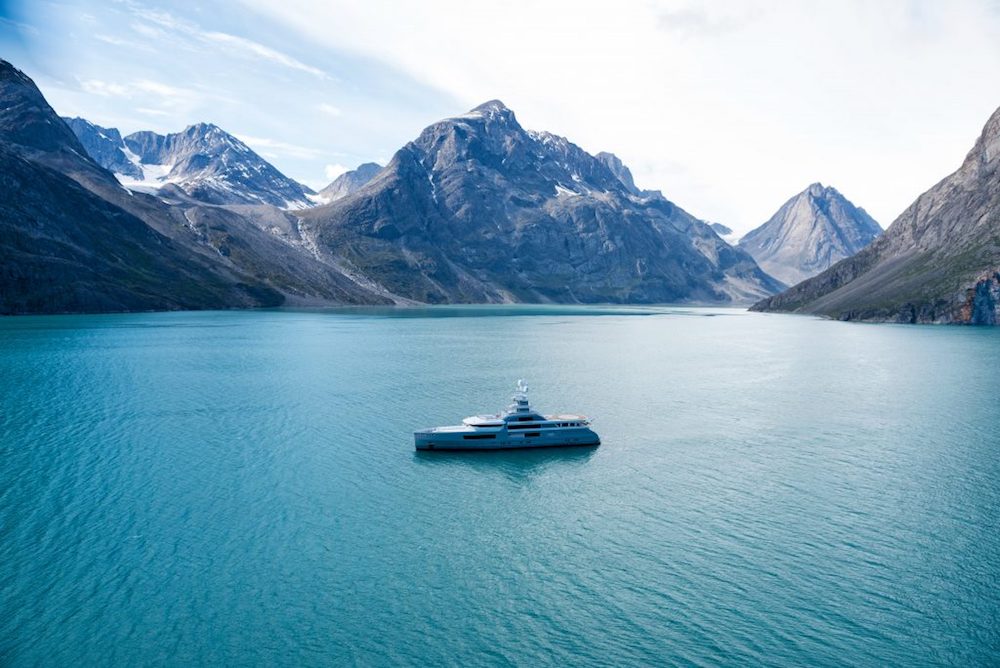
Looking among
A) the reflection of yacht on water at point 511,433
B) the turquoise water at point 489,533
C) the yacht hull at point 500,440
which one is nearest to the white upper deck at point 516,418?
the reflection of yacht on water at point 511,433

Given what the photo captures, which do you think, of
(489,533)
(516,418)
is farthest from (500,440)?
(489,533)

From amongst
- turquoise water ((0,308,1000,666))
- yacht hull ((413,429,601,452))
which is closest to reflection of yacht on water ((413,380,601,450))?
yacht hull ((413,429,601,452))

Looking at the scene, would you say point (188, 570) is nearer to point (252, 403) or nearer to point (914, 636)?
point (914, 636)

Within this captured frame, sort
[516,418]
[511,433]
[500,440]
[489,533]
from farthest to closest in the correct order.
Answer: [516,418], [511,433], [500,440], [489,533]

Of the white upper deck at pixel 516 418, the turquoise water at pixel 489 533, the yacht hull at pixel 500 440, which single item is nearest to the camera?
the turquoise water at pixel 489 533

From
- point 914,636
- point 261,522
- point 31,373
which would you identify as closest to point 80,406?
point 31,373

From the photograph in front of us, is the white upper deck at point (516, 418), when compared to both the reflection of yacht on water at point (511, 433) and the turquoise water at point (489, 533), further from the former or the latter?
the turquoise water at point (489, 533)

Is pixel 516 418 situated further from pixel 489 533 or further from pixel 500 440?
pixel 489 533
